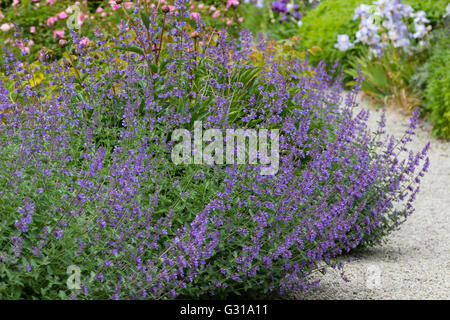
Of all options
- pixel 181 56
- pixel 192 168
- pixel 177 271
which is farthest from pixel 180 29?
pixel 177 271

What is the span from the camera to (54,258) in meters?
2.61

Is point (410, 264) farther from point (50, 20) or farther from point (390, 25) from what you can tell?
point (50, 20)

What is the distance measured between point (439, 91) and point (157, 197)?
5.57 m

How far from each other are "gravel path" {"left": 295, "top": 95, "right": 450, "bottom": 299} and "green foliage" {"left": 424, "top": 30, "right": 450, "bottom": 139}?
3.95ft

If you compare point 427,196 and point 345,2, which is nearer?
point 427,196

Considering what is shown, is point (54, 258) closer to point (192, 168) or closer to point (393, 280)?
point (192, 168)

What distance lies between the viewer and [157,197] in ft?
8.87

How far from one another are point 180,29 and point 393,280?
6.44ft

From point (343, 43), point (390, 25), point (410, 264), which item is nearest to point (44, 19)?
point (343, 43)

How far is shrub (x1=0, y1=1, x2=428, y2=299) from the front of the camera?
2662 mm

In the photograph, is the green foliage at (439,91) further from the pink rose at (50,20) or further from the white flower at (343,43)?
the pink rose at (50,20)

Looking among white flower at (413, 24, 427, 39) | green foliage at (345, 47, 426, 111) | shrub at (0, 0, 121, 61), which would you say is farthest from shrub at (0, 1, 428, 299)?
shrub at (0, 0, 121, 61)

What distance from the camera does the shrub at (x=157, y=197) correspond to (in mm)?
2662

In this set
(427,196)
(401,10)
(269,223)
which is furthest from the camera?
(401,10)
